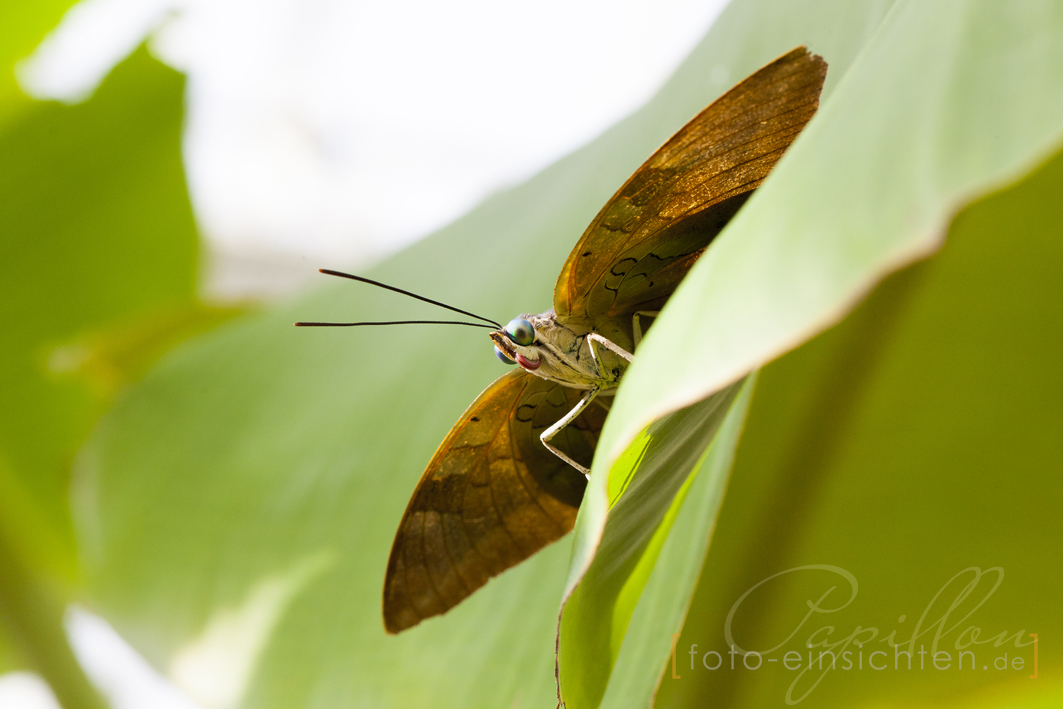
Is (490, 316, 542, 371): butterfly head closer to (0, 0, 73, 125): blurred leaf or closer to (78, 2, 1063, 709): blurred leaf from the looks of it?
(78, 2, 1063, 709): blurred leaf

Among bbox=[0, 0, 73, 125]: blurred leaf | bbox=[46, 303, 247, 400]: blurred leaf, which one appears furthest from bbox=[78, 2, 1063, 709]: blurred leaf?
bbox=[0, 0, 73, 125]: blurred leaf

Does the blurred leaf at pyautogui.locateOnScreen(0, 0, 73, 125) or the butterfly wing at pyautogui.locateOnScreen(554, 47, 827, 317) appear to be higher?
the blurred leaf at pyautogui.locateOnScreen(0, 0, 73, 125)

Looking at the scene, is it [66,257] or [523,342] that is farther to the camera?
[66,257]

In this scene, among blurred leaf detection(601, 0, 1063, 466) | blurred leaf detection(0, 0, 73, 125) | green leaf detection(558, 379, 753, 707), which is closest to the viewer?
blurred leaf detection(601, 0, 1063, 466)

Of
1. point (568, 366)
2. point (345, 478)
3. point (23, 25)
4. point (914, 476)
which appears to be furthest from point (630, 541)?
point (23, 25)

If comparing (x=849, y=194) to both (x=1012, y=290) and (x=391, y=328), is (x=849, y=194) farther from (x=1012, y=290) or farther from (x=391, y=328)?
(x=391, y=328)

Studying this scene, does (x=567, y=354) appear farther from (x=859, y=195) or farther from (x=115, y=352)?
(x=115, y=352)

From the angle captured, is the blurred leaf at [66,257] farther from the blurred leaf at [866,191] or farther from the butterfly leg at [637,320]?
the blurred leaf at [866,191]
